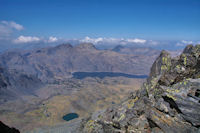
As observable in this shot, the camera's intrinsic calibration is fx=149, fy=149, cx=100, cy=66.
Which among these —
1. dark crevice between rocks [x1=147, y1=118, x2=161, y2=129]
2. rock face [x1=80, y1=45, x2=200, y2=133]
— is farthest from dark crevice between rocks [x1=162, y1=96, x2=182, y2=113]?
dark crevice between rocks [x1=147, y1=118, x2=161, y2=129]

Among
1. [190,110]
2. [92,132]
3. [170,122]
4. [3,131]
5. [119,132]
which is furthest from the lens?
[92,132]

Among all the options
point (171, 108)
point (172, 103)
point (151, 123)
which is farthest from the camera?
point (151, 123)

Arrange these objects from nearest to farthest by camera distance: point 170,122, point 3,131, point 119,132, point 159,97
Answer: point 170,122 < point 3,131 < point 159,97 < point 119,132

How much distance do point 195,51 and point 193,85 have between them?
10.5m

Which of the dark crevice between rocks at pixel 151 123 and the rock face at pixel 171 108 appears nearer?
the rock face at pixel 171 108

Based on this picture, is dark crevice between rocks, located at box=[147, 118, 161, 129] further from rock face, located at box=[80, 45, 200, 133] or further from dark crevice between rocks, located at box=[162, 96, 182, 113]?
dark crevice between rocks, located at box=[162, 96, 182, 113]

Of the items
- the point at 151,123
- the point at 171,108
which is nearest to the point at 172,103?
the point at 171,108

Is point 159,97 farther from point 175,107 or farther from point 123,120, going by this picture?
point 123,120

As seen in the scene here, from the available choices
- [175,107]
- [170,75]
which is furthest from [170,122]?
[170,75]

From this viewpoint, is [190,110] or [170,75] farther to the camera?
[170,75]

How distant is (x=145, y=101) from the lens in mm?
27469

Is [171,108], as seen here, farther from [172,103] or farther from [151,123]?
[151,123]

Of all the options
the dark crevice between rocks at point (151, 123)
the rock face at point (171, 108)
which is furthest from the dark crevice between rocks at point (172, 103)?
the dark crevice between rocks at point (151, 123)

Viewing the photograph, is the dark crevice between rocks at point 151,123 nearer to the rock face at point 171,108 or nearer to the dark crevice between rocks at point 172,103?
the rock face at point 171,108
